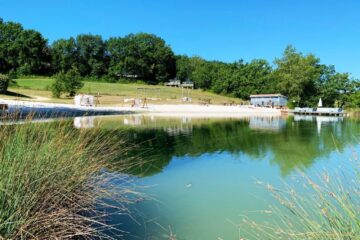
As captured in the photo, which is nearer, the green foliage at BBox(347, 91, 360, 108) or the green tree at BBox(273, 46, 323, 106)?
the green foliage at BBox(347, 91, 360, 108)

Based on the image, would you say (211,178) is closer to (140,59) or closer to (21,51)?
(21,51)

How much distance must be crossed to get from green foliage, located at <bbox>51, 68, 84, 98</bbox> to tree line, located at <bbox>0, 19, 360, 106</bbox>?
125mm

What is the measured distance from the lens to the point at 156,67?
78625 millimetres

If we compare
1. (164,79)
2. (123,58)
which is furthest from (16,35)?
(164,79)

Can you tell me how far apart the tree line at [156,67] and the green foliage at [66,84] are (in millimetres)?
125

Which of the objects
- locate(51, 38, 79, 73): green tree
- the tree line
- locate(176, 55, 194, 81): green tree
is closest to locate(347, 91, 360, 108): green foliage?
the tree line

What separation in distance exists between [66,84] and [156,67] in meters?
39.3

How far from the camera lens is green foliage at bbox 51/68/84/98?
39.9 meters

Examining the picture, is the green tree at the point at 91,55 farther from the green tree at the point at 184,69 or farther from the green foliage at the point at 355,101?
the green foliage at the point at 355,101

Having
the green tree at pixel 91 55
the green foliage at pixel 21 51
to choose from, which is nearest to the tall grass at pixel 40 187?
the green foliage at pixel 21 51

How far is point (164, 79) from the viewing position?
255 ft

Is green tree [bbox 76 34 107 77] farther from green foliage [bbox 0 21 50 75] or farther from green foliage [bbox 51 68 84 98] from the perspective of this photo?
green foliage [bbox 51 68 84 98]

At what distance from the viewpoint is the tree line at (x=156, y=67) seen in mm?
52719

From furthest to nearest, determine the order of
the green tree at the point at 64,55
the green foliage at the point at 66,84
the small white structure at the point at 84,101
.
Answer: the green tree at the point at 64,55 < the green foliage at the point at 66,84 < the small white structure at the point at 84,101
